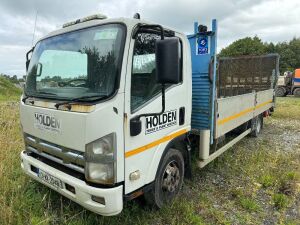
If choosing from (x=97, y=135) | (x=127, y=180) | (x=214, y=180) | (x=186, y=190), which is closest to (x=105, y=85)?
(x=97, y=135)

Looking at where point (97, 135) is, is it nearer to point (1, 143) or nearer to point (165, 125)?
point (165, 125)

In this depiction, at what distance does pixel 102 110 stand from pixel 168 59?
2.28 ft

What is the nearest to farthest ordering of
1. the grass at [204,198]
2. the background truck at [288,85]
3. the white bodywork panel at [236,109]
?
1. the grass at [204,198]
2. the white bodywork panel at [236,109]
3. the background truck at [288,85]

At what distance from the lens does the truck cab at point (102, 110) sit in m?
2.16

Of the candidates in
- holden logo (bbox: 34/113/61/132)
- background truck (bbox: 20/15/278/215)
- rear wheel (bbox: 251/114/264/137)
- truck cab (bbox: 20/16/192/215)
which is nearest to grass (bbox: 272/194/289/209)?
background truck (bbox: 20/15/278/215)

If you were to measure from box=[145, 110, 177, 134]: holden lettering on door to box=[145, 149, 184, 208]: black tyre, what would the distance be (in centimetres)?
38

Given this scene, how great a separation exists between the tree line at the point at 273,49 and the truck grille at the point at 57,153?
44.2 m

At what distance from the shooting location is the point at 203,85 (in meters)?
3.55

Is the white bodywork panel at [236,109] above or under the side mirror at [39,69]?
under

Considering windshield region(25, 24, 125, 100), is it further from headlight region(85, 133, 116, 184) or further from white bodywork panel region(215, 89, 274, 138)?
white bodywork panel region(215, 89, 274, 138)

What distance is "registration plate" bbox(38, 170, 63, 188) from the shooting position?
2.49 metres

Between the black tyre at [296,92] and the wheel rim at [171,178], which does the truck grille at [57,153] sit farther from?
the black tyre at [296,92]

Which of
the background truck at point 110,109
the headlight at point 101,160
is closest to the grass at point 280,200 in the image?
the background truck at point 110,109

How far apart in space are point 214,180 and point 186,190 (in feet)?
2.06
